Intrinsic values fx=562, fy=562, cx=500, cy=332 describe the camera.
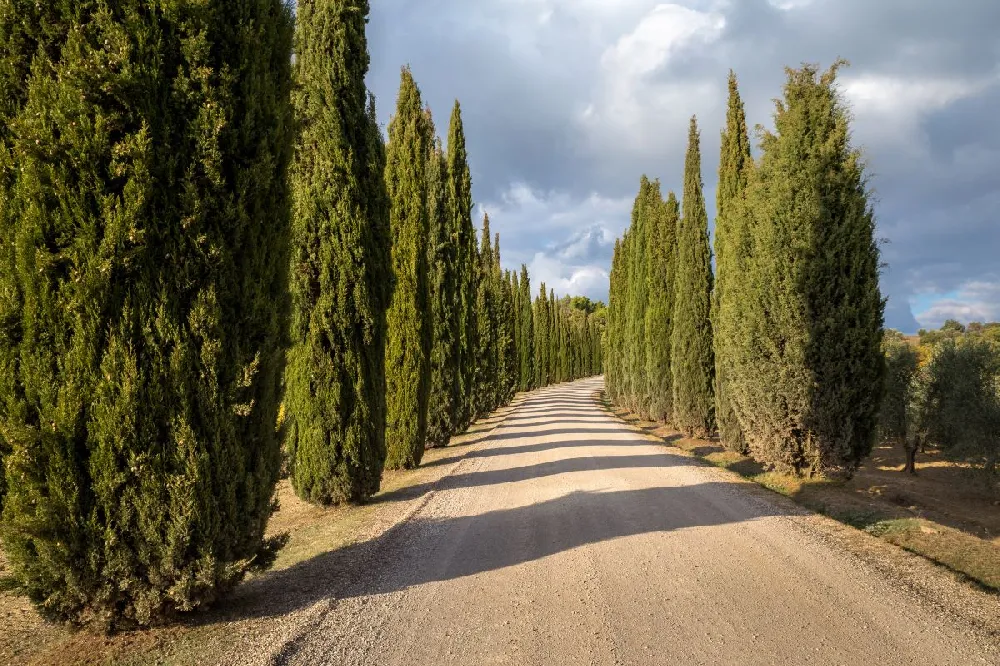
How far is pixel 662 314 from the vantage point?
21031mm

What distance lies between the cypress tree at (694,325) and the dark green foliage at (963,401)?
205 inches

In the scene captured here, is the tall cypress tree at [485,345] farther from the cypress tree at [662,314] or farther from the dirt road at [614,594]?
the dirt road at [614,594]

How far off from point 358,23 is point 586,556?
7906 mm

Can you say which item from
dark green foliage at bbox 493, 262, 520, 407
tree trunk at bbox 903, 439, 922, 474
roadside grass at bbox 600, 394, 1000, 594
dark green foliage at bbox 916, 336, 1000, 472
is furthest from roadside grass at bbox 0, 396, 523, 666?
dark green foliage at bbox 493, 262, 520, 407

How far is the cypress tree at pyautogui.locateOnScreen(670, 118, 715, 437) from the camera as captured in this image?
16.5 meters

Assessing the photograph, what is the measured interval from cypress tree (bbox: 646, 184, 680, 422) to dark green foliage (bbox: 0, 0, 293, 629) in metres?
18.1

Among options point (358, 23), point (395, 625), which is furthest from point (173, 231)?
point (358, 23)

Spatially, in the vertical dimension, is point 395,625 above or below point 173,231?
below

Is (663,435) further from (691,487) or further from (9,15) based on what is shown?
(9,15)

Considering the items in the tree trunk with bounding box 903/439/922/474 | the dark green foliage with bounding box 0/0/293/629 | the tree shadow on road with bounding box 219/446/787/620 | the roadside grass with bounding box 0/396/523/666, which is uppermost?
the dark green foliage with bounding box 0/0/293/629

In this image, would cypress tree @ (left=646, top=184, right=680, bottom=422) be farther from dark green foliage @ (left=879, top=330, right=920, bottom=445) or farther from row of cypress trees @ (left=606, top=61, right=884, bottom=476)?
row of cypress trees @ (left=606, top=61, right=884, bottom=476)

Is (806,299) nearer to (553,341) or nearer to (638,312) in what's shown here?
(638,312)

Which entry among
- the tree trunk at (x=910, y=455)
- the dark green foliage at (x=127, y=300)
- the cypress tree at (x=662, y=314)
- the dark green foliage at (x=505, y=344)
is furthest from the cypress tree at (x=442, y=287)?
the dark green foliage at (x=505, y=344)

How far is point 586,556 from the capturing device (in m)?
5.24
